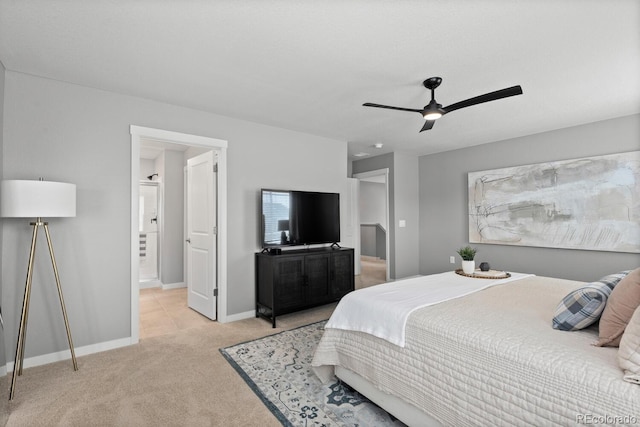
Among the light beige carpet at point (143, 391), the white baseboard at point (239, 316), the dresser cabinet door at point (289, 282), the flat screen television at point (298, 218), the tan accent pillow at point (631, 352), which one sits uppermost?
the flat screen television at point (298, 218)

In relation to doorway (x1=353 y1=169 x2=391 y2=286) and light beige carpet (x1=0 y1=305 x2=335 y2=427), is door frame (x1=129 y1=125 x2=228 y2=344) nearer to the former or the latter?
light beige carpet (x1=0 y1=305 x2=335 y2=427)

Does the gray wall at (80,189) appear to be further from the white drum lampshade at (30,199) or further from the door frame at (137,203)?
the white drum lampshade at (30,199)

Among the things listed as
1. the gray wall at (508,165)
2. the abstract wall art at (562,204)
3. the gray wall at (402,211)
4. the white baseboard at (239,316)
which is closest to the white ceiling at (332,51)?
the gray wall at (508,165)

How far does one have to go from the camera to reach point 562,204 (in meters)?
4.11

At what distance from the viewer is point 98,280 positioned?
2.83m

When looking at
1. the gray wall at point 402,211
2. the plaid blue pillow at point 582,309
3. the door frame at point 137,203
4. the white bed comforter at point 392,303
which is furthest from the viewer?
the gray wall at point 402,211

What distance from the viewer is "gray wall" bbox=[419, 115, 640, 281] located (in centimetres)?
378

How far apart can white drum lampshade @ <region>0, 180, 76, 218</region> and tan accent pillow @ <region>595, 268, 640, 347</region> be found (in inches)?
132

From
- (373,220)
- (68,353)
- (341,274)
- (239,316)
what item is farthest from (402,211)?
(68,353)

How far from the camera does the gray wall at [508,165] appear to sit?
12.4ft

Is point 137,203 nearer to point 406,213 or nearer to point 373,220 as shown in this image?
point 406,213

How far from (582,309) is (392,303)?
91 cm

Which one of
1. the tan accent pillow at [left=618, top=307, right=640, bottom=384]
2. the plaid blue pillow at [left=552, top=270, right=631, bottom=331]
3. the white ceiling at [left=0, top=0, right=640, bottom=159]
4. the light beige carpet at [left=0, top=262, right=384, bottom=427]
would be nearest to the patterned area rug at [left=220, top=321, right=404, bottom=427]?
the light beige carpet at [left=0, top=262, right=384, bottom=427]

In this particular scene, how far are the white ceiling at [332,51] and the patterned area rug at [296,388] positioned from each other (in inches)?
96.1
